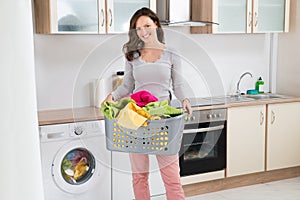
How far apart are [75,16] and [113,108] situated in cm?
183

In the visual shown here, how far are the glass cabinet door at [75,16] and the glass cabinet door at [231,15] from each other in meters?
1.12

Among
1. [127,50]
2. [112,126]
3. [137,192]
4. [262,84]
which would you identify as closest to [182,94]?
[127,50]

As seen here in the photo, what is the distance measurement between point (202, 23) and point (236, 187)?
5.05 feet

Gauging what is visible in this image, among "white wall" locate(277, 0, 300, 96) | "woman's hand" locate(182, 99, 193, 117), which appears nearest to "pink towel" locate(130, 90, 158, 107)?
"woman's hand" locate(182, 99, 193, 117)

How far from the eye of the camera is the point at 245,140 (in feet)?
13.0

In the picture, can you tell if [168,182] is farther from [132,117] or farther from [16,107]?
[16,107]

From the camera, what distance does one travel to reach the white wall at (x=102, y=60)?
175cm

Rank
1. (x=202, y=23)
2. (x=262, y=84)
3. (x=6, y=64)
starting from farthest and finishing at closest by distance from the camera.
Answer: (x=262, y=84) → (x=202, y=23) → (x=6, y=64)

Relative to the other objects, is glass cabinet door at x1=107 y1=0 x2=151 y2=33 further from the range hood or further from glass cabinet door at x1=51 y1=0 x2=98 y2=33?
the range hood

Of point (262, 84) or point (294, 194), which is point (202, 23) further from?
point (294, 194)

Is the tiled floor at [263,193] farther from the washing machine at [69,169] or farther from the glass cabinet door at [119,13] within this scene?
the glass cabinet door at [119,13]

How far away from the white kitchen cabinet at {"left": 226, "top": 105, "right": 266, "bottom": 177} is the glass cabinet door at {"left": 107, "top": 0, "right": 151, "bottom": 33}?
1.19m

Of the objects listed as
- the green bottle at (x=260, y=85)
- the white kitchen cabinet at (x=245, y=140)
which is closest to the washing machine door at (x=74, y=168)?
the white kitchen cabinet at (x=245, y=140)

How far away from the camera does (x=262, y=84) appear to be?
4375mm
